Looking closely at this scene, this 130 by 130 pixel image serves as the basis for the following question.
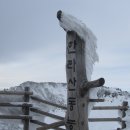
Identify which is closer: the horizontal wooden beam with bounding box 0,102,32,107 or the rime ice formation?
the rime ice formation

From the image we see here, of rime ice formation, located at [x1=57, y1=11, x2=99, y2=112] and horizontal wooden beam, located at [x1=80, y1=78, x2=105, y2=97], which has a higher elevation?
rime ice formation, located at [x1=57, y1=11, x2=99, y2=112]

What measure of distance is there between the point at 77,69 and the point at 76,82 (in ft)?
0.54

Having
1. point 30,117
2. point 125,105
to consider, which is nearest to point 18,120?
point 30,117

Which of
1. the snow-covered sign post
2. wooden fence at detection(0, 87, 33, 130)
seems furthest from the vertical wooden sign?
wooden fence at detection(0, 87, 33, 130)

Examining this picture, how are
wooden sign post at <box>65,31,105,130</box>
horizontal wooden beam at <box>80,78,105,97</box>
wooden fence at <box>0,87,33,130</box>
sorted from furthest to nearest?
wooden fence at <box>0,87,33,130</box>, wooden sign post at <box>65,31,105,130</box>, horizontal wooden beam at <box>80,78,105,97</box>

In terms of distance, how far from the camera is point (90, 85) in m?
5.14

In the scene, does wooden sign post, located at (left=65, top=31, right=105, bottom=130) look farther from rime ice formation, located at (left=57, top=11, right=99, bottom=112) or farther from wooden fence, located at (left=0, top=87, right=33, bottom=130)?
wooden fence, located at (left=0, top=87, right=33, bottom=130)

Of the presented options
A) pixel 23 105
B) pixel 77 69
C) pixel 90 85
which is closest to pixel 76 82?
Result: pixel 77 69

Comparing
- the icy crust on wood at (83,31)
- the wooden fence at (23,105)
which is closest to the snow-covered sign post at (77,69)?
the icy crust on wood at (83,31)

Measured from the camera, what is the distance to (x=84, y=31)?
18.0 ft

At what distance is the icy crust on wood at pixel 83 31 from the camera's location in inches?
213

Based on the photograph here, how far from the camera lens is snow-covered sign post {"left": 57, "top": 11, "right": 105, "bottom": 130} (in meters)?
5.36

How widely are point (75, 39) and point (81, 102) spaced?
0.80m

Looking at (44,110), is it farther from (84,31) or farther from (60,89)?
(60,89)
